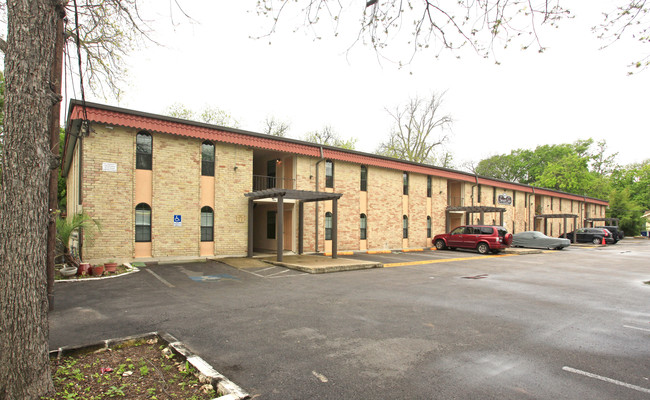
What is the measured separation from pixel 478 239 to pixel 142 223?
18.7 m

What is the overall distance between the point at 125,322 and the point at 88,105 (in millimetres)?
9430

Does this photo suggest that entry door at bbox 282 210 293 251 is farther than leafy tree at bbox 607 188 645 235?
No

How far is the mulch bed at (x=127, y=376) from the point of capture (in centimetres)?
327

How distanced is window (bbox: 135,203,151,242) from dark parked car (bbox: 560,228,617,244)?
3838 centimetres

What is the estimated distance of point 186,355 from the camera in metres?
4.05

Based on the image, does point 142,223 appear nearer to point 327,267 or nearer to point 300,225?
point 300,225

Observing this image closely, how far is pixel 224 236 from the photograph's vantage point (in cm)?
1493

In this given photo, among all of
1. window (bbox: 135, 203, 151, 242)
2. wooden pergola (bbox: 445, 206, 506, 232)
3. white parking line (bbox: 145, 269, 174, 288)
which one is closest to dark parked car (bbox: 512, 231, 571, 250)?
wooden pergola (bbox: 445, 206, 506, 232)

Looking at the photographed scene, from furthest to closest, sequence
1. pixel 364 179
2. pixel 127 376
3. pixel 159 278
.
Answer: pixel 364 179 → pixel 159 278 → pixel 127 376

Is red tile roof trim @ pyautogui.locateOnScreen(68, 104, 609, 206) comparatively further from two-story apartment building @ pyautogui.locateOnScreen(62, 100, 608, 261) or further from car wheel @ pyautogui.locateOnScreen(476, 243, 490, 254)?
car wheel @ pyautogui.locateOnScreen(476, 243, 490, 254)

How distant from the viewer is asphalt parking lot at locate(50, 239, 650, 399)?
3643 millimetres

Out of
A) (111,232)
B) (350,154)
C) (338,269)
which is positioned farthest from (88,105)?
(350,154)

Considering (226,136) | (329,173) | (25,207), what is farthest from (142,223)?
(25,207)

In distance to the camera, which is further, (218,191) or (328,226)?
(328,226)
